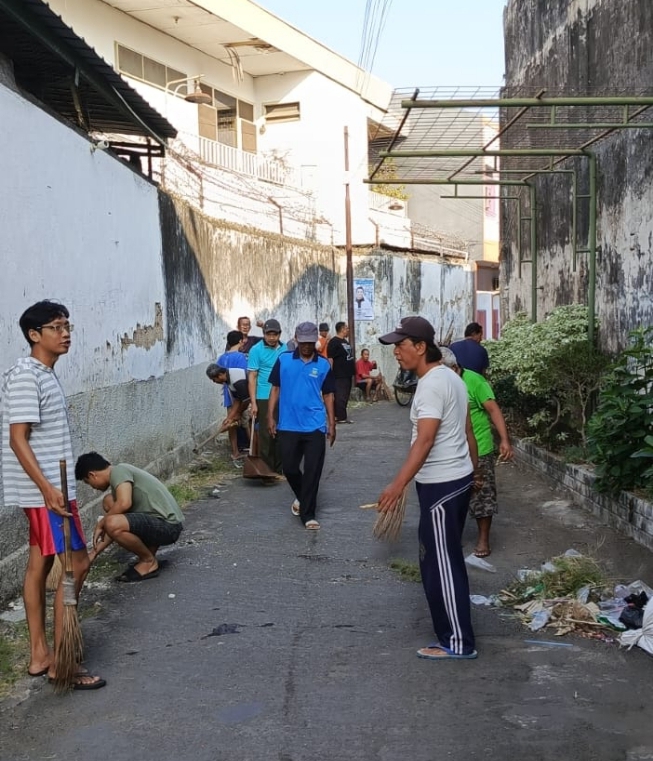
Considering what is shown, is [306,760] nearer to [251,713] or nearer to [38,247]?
[251,713]

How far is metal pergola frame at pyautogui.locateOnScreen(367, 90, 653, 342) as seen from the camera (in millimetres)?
7277

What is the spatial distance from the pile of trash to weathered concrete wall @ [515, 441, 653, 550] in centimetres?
103

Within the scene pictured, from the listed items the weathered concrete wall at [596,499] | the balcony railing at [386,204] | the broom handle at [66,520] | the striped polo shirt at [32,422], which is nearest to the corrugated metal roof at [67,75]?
the striped polo shirt at [32,422]

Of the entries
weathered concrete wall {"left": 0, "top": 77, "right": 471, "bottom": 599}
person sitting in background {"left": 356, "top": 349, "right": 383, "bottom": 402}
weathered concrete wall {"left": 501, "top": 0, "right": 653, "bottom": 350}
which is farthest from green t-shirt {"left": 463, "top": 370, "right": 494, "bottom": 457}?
person sitting in background {"left": 356, "top": 349, "right": 383, "bottom": 402}

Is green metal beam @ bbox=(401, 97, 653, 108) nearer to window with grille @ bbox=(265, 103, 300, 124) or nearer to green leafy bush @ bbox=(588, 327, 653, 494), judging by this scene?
green leafy bush @ bbox=(588, 327, 653, 494)

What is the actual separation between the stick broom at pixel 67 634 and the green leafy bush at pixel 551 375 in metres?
6.38

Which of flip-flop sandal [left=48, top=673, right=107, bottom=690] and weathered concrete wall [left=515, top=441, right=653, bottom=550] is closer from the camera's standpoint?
flip-flop sandal [left=48, top=673, right=107, bottom=690]

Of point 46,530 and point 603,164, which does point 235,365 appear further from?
point 46,530

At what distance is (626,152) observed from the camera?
9312mm

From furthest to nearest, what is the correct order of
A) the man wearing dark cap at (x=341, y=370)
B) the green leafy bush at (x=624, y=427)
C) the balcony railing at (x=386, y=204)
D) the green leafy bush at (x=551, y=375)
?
the balcony railing at (x=386, y=204) < the man wearing dark cap at (x=341, y=370) < the green leafy bush at (x=551, y=375) < the green leafy bush at (x=624, y=427)

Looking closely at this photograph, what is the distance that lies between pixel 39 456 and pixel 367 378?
16.7 m

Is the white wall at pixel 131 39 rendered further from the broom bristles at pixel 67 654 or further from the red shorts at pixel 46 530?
the broom bristles at pixel 67 654

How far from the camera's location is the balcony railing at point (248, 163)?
1984cm

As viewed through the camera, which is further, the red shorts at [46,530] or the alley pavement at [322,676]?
the red shorts at [46,530]
